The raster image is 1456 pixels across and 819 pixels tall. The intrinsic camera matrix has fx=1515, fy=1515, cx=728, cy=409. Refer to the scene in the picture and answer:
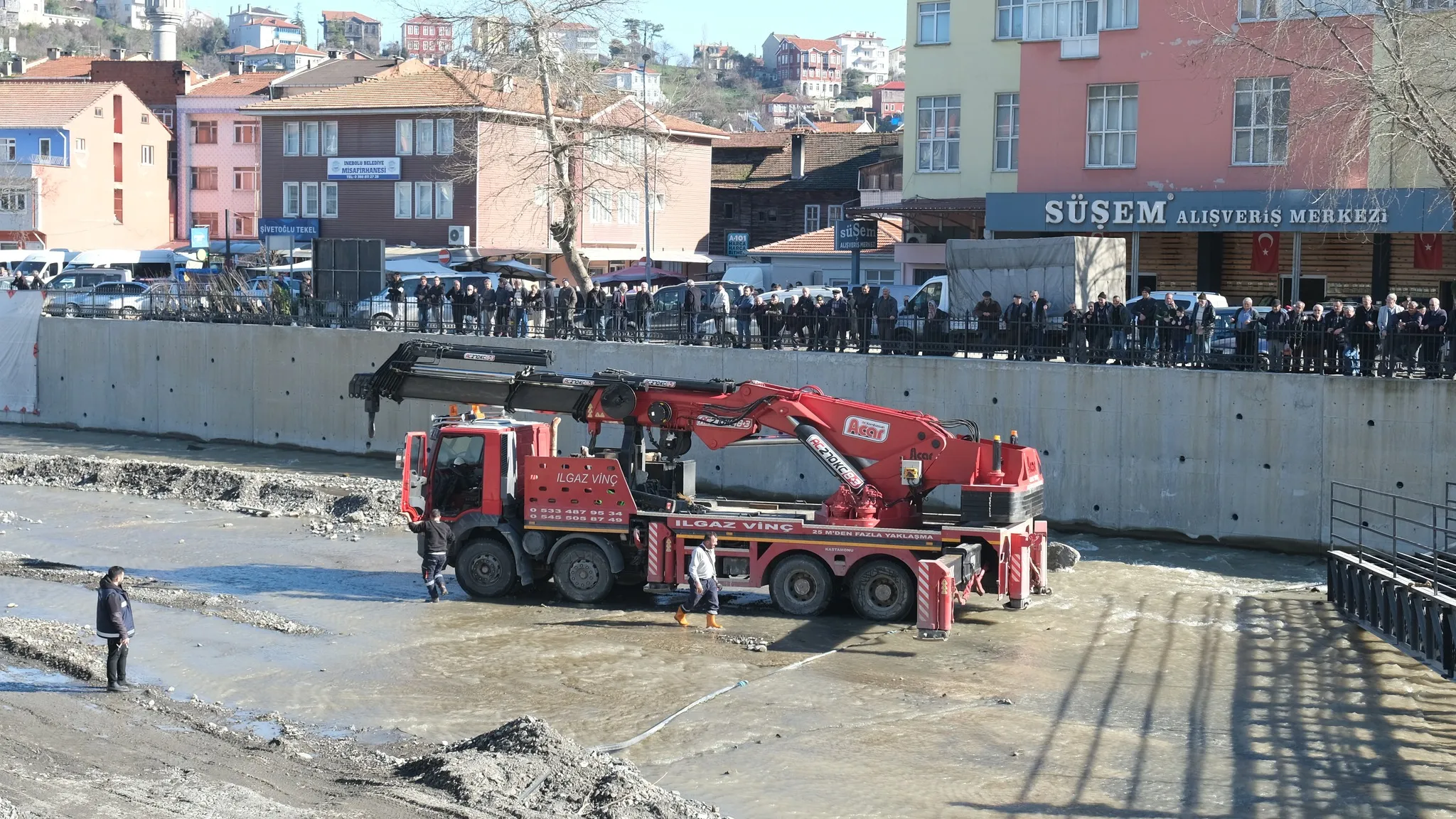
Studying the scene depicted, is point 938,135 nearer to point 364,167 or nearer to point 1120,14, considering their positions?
point 1120,14

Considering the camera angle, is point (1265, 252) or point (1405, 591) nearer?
point (1405, 591)

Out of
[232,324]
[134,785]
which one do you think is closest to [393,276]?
[232,324]

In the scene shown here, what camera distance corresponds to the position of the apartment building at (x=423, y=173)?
53.7m

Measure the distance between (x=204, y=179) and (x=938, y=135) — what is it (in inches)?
1699

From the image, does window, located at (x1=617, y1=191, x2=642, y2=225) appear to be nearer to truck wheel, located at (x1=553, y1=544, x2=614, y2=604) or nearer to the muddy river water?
the muddy river water

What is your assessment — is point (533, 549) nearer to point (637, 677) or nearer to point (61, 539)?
point (637, 677)

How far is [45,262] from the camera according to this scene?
2283 inches

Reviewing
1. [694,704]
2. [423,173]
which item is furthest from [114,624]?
[423,173]

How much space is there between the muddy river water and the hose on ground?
110mm

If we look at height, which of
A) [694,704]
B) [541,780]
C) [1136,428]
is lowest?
[694,704]

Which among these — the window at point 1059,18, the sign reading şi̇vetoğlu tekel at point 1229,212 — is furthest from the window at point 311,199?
the window at point 1059,18

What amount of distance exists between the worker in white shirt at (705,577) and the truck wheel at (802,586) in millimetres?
800

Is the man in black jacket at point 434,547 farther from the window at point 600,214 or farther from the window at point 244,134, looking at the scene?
the window at point 244,134

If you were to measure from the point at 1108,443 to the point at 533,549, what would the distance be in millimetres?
10895
